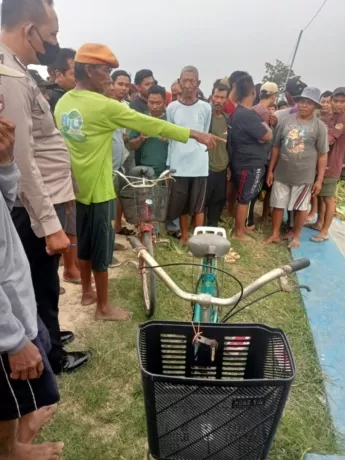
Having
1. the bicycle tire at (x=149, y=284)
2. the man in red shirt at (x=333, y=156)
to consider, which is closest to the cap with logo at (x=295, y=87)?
the man in red shirt at (x=333, y=156)

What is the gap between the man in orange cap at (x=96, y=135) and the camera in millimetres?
2621

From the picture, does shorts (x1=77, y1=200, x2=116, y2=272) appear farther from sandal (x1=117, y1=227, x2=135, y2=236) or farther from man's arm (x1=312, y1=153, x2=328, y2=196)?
man's arm (x1=312, y1=153, x2=328, y2=196)

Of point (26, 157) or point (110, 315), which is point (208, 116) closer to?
point (110, 315)

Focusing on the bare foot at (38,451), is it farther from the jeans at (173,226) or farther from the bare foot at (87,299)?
the jeans at (173,226)

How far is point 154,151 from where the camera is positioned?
475cm

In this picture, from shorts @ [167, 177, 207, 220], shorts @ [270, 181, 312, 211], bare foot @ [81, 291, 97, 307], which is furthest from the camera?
shorts @ [270, 181, 312, 211]

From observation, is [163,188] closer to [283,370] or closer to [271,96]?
[283,370]

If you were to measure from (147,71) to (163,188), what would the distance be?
2.50 meters

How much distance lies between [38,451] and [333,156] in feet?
15.5

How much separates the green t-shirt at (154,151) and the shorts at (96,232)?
72.2 inches

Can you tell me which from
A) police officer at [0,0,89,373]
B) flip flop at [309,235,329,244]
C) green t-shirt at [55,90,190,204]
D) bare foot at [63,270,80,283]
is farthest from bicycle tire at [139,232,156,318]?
flip flop at [309,235,329,244]

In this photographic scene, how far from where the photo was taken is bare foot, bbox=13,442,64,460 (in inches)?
74.8

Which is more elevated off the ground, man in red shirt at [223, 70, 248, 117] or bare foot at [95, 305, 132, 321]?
man in red shirt at [223, 70, 248, 117]

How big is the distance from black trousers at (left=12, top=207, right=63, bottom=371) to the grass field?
306 millimetres
